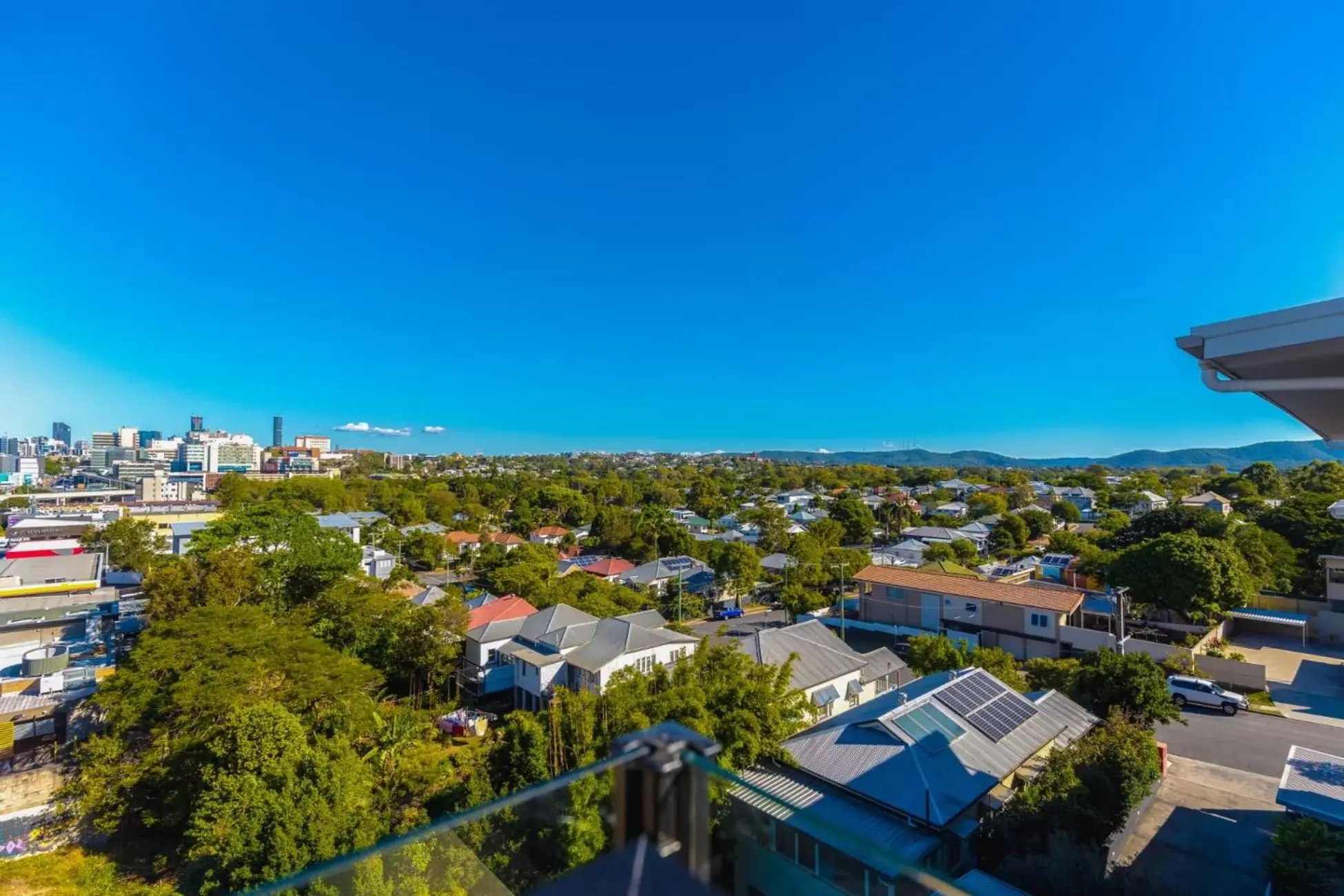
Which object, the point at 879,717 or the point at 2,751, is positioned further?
the point at 2,751

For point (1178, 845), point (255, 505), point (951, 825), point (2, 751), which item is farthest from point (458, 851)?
point (255, 505)

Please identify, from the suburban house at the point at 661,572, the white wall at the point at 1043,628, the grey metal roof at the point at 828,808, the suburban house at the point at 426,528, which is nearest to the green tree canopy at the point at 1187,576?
the white wall at the point at 1043,628

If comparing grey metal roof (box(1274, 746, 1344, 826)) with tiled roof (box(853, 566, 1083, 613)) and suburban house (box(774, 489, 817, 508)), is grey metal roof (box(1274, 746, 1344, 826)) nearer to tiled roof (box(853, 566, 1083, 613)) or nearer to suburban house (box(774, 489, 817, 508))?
tiled roof (box(853, 566, 1083, 613))

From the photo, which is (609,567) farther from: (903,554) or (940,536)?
(940,536)

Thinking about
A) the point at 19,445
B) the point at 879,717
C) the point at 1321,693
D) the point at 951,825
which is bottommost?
the point at 1321,693

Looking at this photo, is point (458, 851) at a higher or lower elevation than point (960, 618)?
higher

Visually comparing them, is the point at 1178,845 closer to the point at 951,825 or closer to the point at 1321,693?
the point at 951,825
